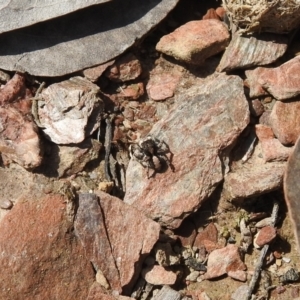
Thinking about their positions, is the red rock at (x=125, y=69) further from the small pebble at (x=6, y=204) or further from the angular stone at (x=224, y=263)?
the angular stone at (x=224, y=263)

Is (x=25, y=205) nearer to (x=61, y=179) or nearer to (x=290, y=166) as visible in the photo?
(x=61, y=179)

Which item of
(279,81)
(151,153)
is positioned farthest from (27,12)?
(279,81)

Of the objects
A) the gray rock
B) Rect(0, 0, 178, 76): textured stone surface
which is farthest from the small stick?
the gray rock

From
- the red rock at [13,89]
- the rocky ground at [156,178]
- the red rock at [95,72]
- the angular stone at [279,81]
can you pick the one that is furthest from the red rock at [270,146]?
the red rock at [13,89]

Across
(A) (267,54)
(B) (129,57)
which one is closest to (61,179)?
(B) (129,57)

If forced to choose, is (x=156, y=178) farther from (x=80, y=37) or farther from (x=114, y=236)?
(x=80, y=37)
